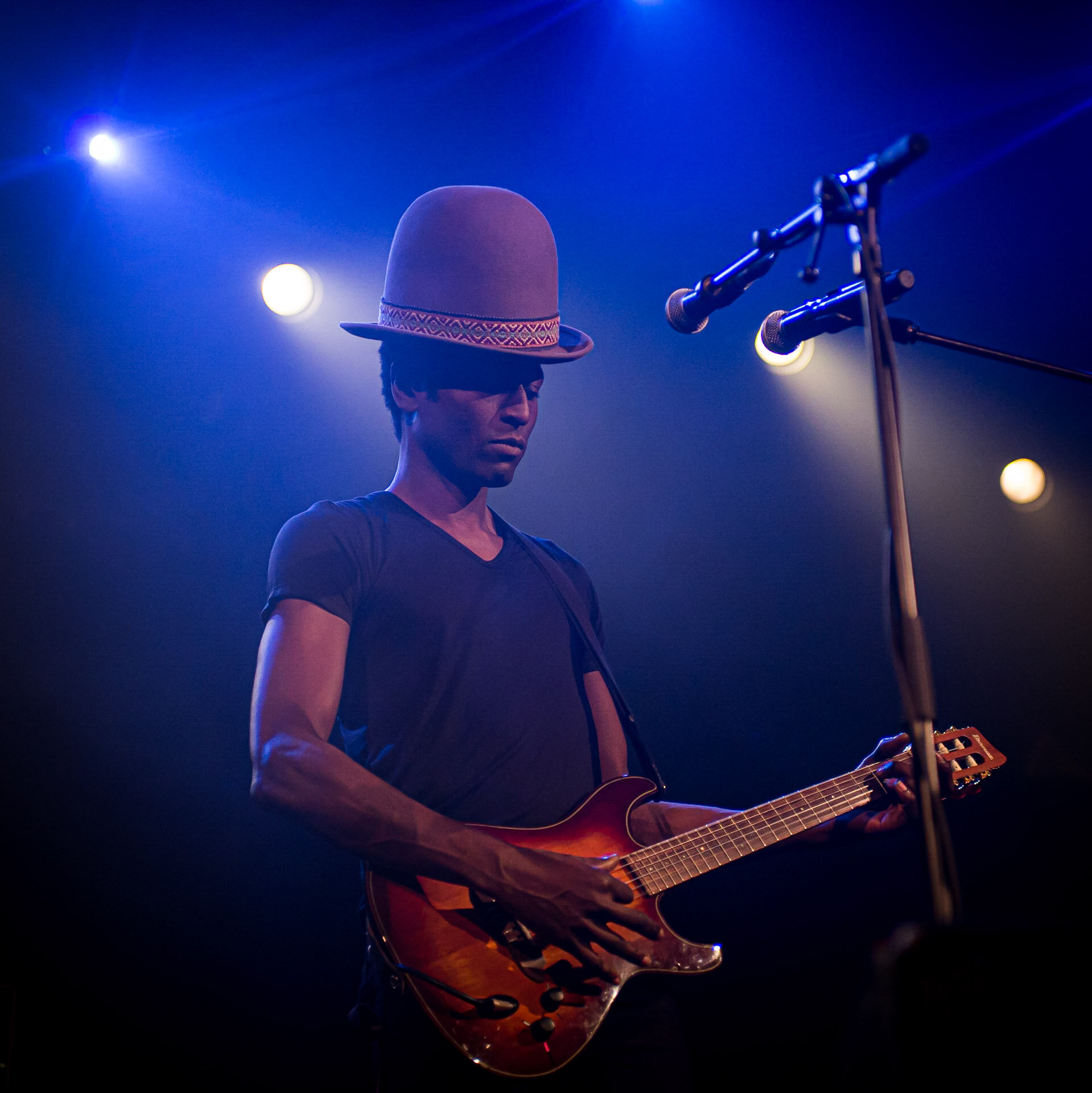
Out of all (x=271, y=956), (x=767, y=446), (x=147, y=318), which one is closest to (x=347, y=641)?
(x=271, y=956)

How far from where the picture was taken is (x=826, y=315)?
187cm

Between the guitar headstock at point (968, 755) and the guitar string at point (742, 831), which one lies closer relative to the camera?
the guitar string at point (742, 831)

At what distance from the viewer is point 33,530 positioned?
2850 millimetres

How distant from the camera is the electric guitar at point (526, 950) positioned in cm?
183

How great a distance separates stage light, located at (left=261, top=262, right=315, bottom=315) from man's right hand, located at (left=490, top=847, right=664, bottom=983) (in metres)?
2.51

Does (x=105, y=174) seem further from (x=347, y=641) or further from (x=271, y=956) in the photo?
(x=271, y=956)

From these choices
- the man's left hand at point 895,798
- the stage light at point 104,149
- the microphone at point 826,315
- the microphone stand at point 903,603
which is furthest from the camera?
the stage light at point 104,149

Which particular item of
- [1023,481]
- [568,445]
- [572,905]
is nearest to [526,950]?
[572,905]

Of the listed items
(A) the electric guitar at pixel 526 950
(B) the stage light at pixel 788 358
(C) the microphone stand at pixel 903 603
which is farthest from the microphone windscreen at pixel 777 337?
(B) the stage light at pixel 788 358

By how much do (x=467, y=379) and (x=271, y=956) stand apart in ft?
7.14

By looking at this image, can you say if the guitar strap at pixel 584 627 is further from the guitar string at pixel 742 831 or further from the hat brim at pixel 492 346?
the hat brim at pixel 492 346

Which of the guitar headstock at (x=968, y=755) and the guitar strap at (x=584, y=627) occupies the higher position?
the guitar strap at (x=584, y=627)

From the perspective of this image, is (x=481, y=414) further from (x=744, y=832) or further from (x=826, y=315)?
(x=744, y=832)

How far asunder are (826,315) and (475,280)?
1252mm
